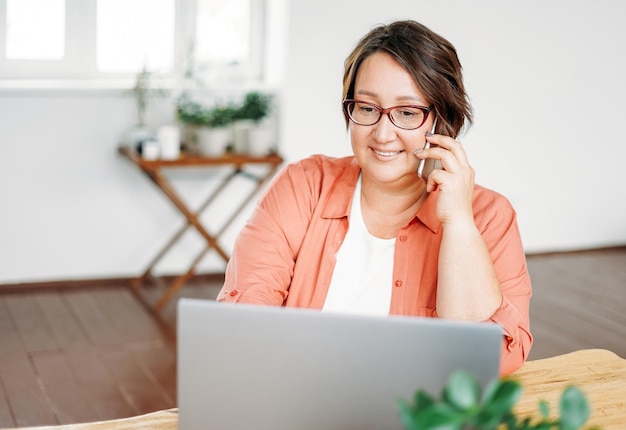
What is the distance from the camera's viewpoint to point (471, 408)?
36.4 inches

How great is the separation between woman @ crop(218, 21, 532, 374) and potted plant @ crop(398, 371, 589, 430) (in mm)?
883

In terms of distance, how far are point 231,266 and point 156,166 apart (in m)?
2.62

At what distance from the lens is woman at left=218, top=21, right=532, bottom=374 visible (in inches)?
74.4

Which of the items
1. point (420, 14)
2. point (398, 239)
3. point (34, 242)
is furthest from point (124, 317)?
point (398, 239)

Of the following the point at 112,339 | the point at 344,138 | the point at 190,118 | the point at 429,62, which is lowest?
the point at 112,339

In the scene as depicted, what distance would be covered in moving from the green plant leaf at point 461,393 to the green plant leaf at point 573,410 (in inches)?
3.9

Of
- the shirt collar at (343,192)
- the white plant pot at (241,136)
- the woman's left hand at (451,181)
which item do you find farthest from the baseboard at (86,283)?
the woman's left hand at (451,181)

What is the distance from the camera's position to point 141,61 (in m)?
5.00

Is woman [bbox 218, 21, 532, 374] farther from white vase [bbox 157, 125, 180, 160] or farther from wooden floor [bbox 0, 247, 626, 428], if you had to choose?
white vase [bbox 157, 125, 180, 160]

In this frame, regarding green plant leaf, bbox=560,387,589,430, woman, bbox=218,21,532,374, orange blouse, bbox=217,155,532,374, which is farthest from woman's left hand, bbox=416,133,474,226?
green plant leaf, bbox=560,387,589,430

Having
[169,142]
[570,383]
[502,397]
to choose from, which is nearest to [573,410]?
[502,397]

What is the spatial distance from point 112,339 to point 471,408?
A: 345 centimetres

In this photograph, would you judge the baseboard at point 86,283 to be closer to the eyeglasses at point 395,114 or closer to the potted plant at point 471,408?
the eyeglasses at point 395,114

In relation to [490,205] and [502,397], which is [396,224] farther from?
[502,397]
